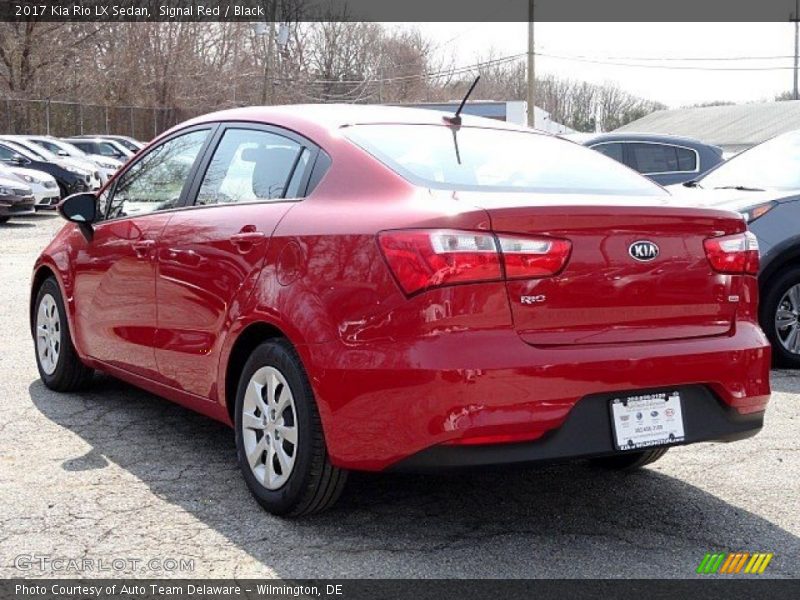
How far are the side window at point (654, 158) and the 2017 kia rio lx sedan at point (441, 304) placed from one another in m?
8.46

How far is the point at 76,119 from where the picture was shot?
1550 inches

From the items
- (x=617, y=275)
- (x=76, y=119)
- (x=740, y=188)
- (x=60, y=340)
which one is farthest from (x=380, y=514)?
(x=76, y=119)

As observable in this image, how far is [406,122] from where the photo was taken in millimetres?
4512

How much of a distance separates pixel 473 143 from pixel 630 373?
1318 millimetres

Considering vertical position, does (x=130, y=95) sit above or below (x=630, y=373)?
above

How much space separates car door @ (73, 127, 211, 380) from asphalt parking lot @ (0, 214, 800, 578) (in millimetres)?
463

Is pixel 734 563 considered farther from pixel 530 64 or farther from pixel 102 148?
pixel 530 64

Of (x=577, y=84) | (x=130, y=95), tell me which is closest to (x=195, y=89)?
(x=130, y=95)

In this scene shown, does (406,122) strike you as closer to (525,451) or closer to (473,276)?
(473,276)

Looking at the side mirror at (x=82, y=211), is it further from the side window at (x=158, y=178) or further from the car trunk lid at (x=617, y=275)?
the car trunk lid at (x=617, y=275)

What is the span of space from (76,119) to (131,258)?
120 ft

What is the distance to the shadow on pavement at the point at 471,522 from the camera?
145 inches

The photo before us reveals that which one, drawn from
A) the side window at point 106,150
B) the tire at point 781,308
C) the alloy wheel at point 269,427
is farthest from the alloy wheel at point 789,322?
the side window at point 106,150

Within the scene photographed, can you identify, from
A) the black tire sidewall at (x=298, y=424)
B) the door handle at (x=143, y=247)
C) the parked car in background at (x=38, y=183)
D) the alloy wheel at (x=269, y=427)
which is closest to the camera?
the black tire sidewall at (x=298, y=424)
